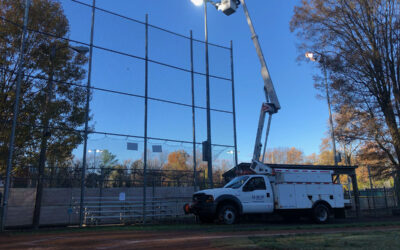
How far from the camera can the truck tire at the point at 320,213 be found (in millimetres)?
14578

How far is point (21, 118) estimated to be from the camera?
1289 cm

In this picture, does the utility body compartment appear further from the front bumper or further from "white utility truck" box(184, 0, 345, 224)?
the front bumper

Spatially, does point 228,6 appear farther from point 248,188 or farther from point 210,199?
point 210,199

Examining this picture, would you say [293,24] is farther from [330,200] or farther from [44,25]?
[44,25]

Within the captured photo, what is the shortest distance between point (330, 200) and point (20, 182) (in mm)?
14793

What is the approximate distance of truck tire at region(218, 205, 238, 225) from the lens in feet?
41.8

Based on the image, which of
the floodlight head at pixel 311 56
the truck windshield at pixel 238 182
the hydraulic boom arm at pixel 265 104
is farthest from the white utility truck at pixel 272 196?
the floodlight head at pixel 311 56

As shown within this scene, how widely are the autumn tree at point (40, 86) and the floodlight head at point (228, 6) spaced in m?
9.29

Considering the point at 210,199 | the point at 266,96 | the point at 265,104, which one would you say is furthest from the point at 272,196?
the point at 266,96

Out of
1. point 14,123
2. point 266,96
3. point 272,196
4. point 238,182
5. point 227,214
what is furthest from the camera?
point 266,96

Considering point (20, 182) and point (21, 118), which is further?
point (20, 182)

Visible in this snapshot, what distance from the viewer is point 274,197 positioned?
14.1 meters

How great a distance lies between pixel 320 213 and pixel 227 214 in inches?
191

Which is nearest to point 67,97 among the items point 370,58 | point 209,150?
point 209,150
